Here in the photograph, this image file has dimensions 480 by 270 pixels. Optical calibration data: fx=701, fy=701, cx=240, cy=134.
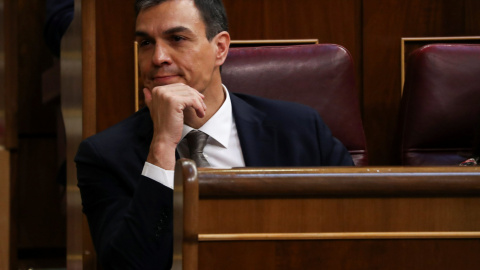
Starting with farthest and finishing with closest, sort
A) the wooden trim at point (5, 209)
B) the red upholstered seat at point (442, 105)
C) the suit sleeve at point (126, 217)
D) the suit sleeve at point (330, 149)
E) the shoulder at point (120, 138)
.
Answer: the wooden trim at point (5, 209)
the red upholstered seat at point (442, 105)
the suit sleeve at point (330, 149)
the shoulder at point (120, 138)
the suit sleeve at point (126, 217)

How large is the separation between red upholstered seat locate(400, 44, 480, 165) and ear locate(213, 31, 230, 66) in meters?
0.33

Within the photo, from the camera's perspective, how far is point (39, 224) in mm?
1884

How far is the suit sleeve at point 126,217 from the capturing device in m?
0.83

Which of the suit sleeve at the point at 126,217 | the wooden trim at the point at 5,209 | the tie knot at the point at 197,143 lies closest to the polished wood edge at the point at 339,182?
the suit sleeve at the point at 126,217

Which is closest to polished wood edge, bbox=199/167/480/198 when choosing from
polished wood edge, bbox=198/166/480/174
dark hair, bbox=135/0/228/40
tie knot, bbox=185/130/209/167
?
polished wood edge, bbox=198/166/480/174

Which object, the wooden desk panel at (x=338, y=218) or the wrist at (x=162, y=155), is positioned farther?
the wrist at (x=162, y=155)

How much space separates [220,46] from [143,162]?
247 mm

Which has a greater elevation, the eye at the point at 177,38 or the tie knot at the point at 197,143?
the eye at the point at 177,38

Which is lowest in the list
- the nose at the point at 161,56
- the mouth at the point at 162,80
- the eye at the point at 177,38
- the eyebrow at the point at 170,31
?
the mouth at the point at 162,80

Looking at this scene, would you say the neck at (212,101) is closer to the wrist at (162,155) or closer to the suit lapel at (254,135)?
the suit lapel at (254,135)

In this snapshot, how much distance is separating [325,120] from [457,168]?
0.58 metres

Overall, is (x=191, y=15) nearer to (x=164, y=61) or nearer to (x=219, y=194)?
(x=164, y=61)

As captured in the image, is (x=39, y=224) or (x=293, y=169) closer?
(x=293, y=169)

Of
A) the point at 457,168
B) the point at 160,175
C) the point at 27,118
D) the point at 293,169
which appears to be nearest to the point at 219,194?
the point at 293,169
